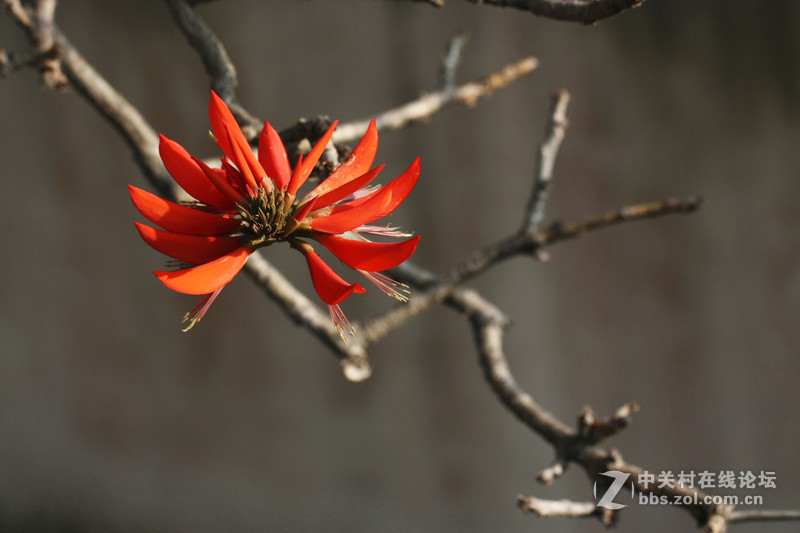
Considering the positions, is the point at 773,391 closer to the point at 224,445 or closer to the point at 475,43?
the point at 475,43

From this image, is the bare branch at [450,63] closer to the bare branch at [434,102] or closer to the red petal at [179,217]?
the bare branch at [434,102]

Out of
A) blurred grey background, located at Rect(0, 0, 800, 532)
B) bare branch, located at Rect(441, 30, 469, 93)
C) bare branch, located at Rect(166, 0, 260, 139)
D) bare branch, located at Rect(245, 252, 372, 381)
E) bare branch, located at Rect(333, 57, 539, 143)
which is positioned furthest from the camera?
blurred grey background, located at Rect(0, 0, 800, 532)

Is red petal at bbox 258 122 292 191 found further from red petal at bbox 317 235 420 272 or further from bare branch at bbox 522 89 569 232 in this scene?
bare branch at bbox 522 89 569 232

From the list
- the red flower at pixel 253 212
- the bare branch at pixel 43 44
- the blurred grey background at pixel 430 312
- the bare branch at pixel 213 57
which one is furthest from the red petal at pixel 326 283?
the blurred grey background at pixel 430 312

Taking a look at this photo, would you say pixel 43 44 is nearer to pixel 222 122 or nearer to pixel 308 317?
pixel 308 317

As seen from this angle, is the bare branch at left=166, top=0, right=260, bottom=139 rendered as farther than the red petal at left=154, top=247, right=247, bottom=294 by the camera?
Yes

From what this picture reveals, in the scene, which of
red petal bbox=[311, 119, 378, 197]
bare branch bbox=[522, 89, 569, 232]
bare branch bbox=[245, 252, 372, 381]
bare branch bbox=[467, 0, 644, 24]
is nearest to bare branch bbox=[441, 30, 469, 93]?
bare branch bbox=[522, 89, 569, 232]
